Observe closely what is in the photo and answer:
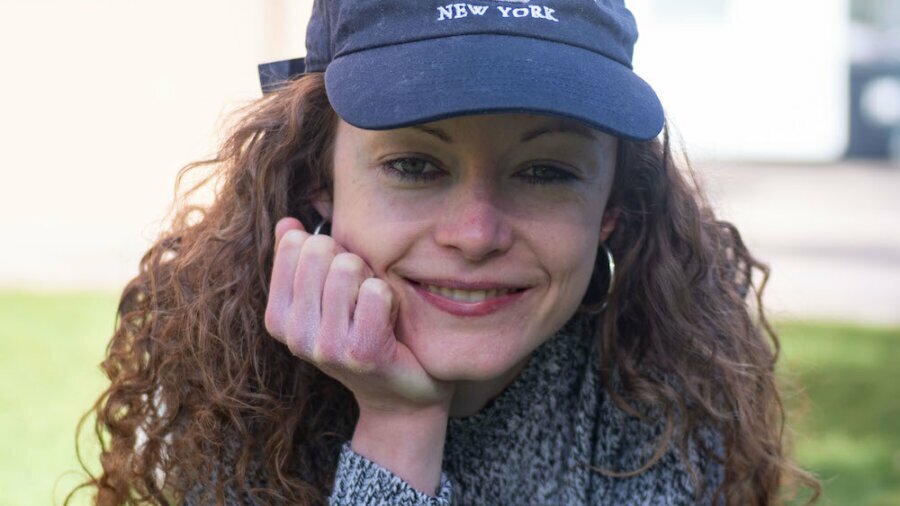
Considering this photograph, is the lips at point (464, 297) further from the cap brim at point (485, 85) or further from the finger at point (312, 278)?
the cap brim at point (485, 85)

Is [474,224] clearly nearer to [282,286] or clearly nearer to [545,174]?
[545,174]

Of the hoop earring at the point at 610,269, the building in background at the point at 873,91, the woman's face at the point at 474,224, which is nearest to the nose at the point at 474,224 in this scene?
the woman's face at the point at 474,224

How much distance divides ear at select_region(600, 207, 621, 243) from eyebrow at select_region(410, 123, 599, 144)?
34 centimetres

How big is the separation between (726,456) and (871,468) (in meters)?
2.42

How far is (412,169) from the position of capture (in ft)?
8.25

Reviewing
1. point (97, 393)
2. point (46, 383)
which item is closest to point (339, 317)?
point (97, 393)

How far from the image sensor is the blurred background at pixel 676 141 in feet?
18.2

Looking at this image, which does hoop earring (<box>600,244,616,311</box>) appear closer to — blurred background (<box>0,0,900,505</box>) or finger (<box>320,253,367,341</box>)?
blurred background (<box>0,0,900,505</box>)

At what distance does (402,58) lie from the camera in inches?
94.2

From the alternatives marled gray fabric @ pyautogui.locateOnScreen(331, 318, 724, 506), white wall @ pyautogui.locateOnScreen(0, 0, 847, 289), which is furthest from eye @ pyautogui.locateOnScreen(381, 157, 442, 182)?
white wall @ pyautogui.locateOnScreen(0, 0, 847, 289)

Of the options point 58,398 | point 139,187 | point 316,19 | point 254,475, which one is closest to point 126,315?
point 254,475

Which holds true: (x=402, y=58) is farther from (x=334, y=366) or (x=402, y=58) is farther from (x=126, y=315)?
(x=126, y=315)

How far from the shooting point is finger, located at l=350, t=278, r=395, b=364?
8.18 feet

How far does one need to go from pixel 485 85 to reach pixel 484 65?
5cm
